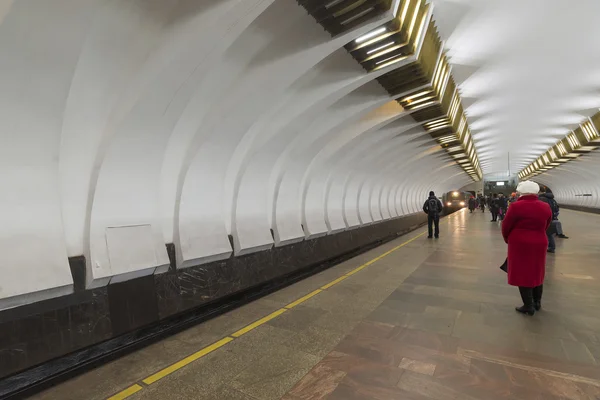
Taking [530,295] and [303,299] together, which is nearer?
[530,295]

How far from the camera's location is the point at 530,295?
4.26 metres

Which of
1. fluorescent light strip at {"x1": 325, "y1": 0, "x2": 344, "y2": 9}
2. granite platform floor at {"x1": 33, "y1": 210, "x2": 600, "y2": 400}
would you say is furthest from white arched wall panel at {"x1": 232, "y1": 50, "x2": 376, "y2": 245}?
granite platform floor at {"x1": 33, "y1": 210, "x2": 600, "y2": 400}

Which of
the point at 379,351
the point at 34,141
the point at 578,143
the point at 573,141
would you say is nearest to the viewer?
the point at 34,141

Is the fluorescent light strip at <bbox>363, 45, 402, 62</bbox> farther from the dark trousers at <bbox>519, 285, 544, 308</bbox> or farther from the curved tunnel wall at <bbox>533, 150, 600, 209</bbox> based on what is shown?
the curved tunnel wall at <bbox>533, 150, 600, 209</bbox>

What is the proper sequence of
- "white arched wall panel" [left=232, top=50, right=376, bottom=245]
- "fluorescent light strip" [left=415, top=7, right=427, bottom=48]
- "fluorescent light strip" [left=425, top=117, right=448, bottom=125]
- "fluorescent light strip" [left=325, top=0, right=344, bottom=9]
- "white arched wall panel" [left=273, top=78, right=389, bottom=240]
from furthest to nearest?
"fluorescent light strip" [left=425, top=117, right=448, bottom=125] → "white arched wall panel" [left=273, top=78, right=389, bottom=240] → "white arched wall panel" [left=232, top=50, right=376, bottom=245] → "fluorescent light strip" [left=415, top=7, right=427, bottom=48] → "fluorescent light strip" [left=325, top=0, right=344, bottom=9]

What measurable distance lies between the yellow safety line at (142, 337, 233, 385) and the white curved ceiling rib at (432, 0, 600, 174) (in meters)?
6.54

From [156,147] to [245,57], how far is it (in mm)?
1919

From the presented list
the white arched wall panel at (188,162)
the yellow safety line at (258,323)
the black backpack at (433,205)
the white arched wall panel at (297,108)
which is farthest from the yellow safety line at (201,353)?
the black backpack at (433,205)

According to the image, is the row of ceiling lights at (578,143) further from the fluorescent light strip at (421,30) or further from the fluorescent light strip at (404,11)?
the fluorescent light strip at (404,11)

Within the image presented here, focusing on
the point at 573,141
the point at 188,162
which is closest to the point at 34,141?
the point at 188,162

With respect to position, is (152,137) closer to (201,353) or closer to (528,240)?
(201,353)

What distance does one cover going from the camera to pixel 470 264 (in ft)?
25.2

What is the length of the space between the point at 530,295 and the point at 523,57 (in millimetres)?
6633

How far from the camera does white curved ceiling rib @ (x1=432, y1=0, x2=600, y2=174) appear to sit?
18.7ft
